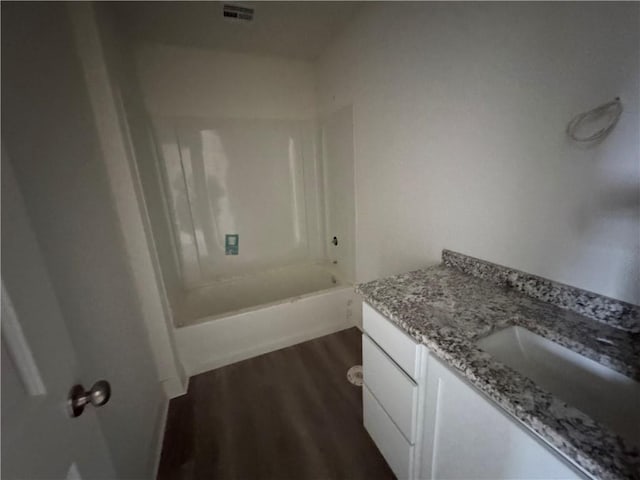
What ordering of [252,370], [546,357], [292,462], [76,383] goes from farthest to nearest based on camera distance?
[252,370]
[292,462]
[546,357]
[76,383]

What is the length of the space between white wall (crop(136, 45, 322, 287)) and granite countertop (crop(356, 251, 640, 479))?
1.77m

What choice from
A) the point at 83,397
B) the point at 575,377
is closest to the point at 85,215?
the point at 83,397

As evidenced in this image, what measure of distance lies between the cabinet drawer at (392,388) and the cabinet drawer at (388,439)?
0.05 meters

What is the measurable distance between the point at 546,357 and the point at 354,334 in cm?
152

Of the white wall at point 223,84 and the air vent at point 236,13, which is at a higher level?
the air vent at point 236,13

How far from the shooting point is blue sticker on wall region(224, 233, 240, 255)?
261cm

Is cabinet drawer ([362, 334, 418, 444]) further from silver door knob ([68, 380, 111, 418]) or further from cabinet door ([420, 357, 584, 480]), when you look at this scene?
silver door knob ([68, 380, 111, 418])

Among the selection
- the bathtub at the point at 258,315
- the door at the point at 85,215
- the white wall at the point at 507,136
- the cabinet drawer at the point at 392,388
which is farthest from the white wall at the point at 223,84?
the cabinet drawer at the point at 392,388

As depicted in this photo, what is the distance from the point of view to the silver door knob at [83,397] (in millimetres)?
500

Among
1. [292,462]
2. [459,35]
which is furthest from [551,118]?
[292,462]

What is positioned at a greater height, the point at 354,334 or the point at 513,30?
the point at 513,30

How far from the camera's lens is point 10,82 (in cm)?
66

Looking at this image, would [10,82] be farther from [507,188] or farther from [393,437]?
[393,437]

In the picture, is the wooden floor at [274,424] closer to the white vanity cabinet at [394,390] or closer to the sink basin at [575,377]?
the white vanity cabinet at [394,390]
